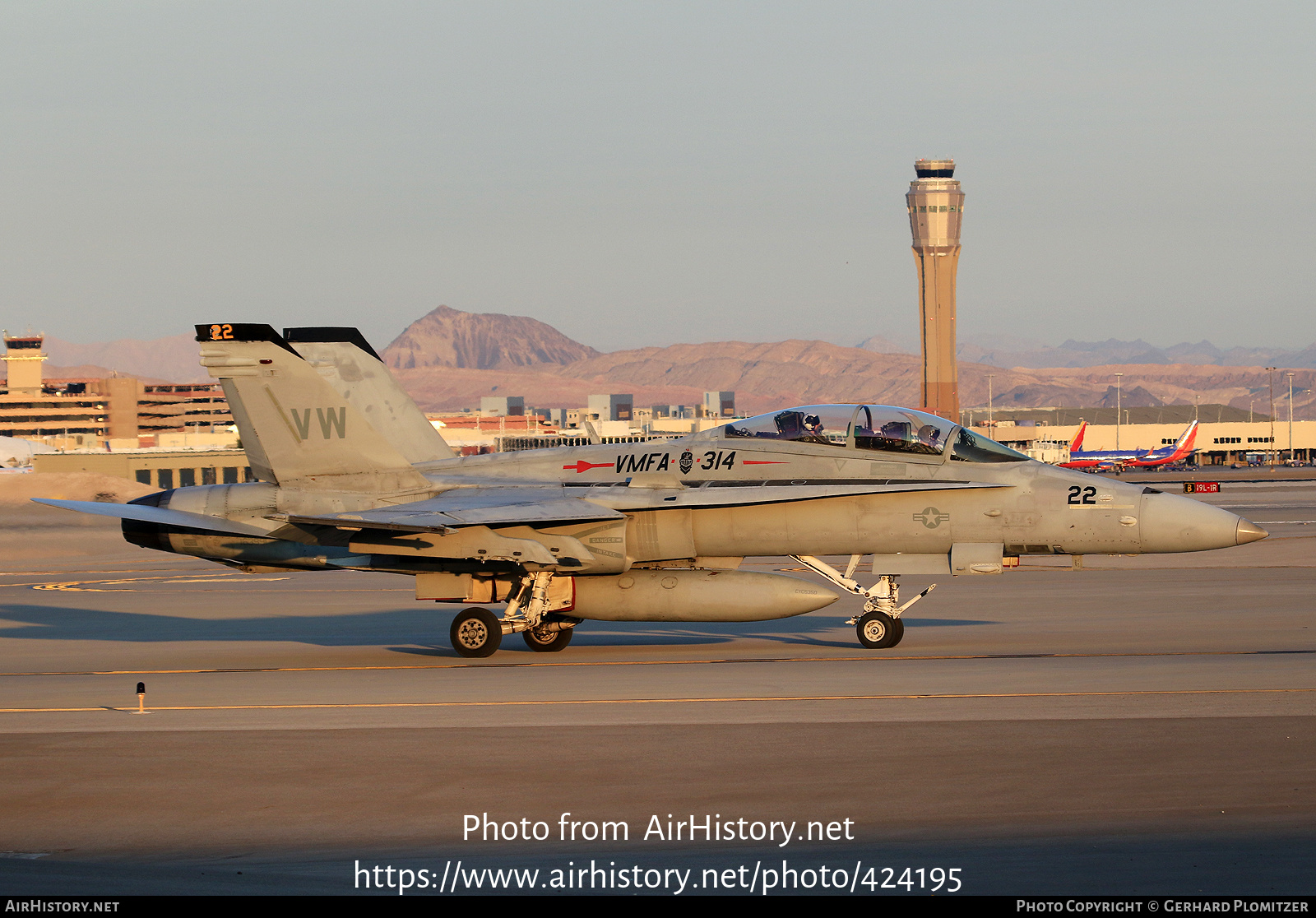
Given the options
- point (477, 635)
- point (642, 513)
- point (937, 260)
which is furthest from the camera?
point (937, 260)

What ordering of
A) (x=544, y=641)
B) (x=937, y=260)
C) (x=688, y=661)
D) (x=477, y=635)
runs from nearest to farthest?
(x=688, y=661), (x=477, y=635), (x=544, y=641), (x=937, y=260)

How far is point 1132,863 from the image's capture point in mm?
7938

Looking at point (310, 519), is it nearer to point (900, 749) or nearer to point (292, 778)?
point (292, 778)

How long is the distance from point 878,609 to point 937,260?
18508 cm

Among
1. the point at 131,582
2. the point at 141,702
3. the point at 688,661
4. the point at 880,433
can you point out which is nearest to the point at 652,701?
the point at 688,661

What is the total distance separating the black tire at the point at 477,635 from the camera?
18.8m

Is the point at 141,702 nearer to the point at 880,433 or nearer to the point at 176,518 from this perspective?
the point at 176,518

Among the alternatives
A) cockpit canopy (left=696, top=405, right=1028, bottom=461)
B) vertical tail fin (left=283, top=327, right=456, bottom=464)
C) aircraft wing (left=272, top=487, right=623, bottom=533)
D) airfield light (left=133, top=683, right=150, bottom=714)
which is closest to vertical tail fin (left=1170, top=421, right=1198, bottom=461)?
cockpit canopy (left=696, top=405, right=1028, bottom=461)

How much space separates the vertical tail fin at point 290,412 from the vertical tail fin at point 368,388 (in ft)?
6.27

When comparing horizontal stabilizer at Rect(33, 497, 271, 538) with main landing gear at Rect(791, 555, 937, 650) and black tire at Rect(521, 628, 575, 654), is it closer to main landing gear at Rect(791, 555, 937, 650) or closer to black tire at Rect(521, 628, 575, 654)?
black tire at Rect(521, 628, 575, 654)

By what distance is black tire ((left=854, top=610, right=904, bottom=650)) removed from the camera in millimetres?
18219

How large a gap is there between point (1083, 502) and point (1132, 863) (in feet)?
34.1

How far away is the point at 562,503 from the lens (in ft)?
60.5
